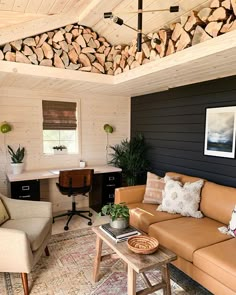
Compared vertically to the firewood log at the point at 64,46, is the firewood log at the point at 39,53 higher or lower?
lower

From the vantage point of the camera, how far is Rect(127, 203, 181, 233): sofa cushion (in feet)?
8.68

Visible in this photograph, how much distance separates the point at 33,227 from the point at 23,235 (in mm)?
437


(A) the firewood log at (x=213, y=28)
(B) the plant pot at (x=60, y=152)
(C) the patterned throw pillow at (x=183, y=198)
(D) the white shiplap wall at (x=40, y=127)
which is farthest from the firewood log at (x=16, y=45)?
(C) the patterned throw pillow at (x=183, y=198)

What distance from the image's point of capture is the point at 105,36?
3.33 metres

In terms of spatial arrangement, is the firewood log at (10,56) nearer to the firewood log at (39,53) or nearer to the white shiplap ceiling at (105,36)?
the white shiplap ceiling at (105,36)

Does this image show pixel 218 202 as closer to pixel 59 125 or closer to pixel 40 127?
pixel 59 125

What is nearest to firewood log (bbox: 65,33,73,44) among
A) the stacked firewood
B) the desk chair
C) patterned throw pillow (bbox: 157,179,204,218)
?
the stacked firewood

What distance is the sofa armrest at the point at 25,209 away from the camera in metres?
2.68

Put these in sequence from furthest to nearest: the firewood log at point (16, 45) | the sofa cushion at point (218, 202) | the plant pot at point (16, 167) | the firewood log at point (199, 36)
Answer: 1. the plant pot at point (16, 167)
2. the firewood log at point (16, 45)
3. the sofa cushion at point (218, 202)
4. the firewood log at point (199, 36)

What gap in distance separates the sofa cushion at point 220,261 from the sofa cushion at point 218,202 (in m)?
0.40

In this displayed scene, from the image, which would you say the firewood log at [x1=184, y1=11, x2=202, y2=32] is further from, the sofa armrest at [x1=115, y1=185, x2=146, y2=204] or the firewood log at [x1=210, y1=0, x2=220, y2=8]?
the sofa armrest at [x1=115, y1=185, x2=146, y2=204]

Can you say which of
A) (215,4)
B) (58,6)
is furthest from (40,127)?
(215,4)

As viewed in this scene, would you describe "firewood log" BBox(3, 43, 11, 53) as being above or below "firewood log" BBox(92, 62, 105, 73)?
above

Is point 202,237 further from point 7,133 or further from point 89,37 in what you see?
point 7,133
